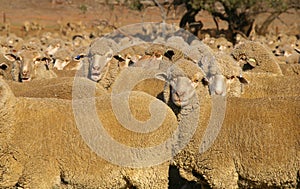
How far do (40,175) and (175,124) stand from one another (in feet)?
4.03

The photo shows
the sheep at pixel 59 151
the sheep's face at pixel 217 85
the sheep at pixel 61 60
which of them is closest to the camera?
the sheep at pixel 59 151

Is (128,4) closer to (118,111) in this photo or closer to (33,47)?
(33,47)

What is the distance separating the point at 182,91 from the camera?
16.1 feet

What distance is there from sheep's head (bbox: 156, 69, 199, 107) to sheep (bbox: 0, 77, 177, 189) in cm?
37

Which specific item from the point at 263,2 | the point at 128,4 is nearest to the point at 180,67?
the point at 263,2

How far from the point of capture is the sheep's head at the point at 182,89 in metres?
4.94

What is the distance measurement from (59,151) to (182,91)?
120cm

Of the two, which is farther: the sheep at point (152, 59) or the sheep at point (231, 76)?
the sheep at point (152, 59)

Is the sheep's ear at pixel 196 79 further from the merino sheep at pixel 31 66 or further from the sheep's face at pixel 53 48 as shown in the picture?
the sheep's face at pixel 53 48

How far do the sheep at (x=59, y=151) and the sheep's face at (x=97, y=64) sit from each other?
2.50 m

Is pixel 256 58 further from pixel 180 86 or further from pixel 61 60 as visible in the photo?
pixel 61 60

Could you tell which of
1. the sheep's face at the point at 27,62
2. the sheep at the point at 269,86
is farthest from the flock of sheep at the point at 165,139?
the sheep's face at the point at 27,62

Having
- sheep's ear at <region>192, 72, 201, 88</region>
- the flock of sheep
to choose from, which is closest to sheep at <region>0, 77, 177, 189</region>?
the flock of sheep

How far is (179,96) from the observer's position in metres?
4.95
